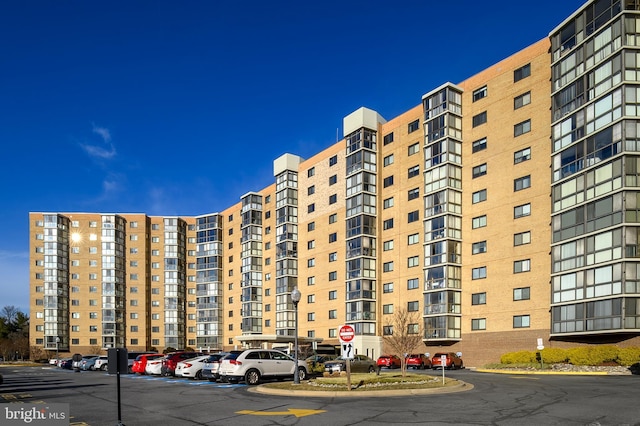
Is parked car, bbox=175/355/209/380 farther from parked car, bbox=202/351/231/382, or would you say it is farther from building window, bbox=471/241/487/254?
building window, bbox=471/241/487/254

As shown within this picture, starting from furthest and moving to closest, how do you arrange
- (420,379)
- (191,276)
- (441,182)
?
(191,276)
(441,182)
(420,379)

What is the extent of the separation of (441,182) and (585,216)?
605 inches

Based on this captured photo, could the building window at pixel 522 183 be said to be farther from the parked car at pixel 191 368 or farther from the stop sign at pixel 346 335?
the stop sign at pixel 346 335

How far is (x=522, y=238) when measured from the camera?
44.0m

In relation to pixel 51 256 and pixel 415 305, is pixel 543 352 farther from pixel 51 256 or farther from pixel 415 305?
pixel 51 256

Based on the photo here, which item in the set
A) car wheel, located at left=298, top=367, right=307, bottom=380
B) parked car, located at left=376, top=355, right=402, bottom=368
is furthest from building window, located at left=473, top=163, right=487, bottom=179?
car wheel, located at left=298, top=367, right=307, bottom=380

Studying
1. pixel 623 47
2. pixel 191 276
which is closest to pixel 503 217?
pixel 623 47

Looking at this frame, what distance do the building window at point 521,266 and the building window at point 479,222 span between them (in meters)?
5.07

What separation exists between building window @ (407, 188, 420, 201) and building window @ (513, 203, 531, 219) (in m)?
11.4

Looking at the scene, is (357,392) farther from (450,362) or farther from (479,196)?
(479,196)

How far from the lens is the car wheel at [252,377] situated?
24.6 m

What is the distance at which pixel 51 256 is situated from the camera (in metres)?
96.1

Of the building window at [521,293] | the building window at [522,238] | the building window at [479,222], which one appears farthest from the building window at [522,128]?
the building window at [521,293]

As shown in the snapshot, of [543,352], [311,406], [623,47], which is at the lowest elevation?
[543,352]
